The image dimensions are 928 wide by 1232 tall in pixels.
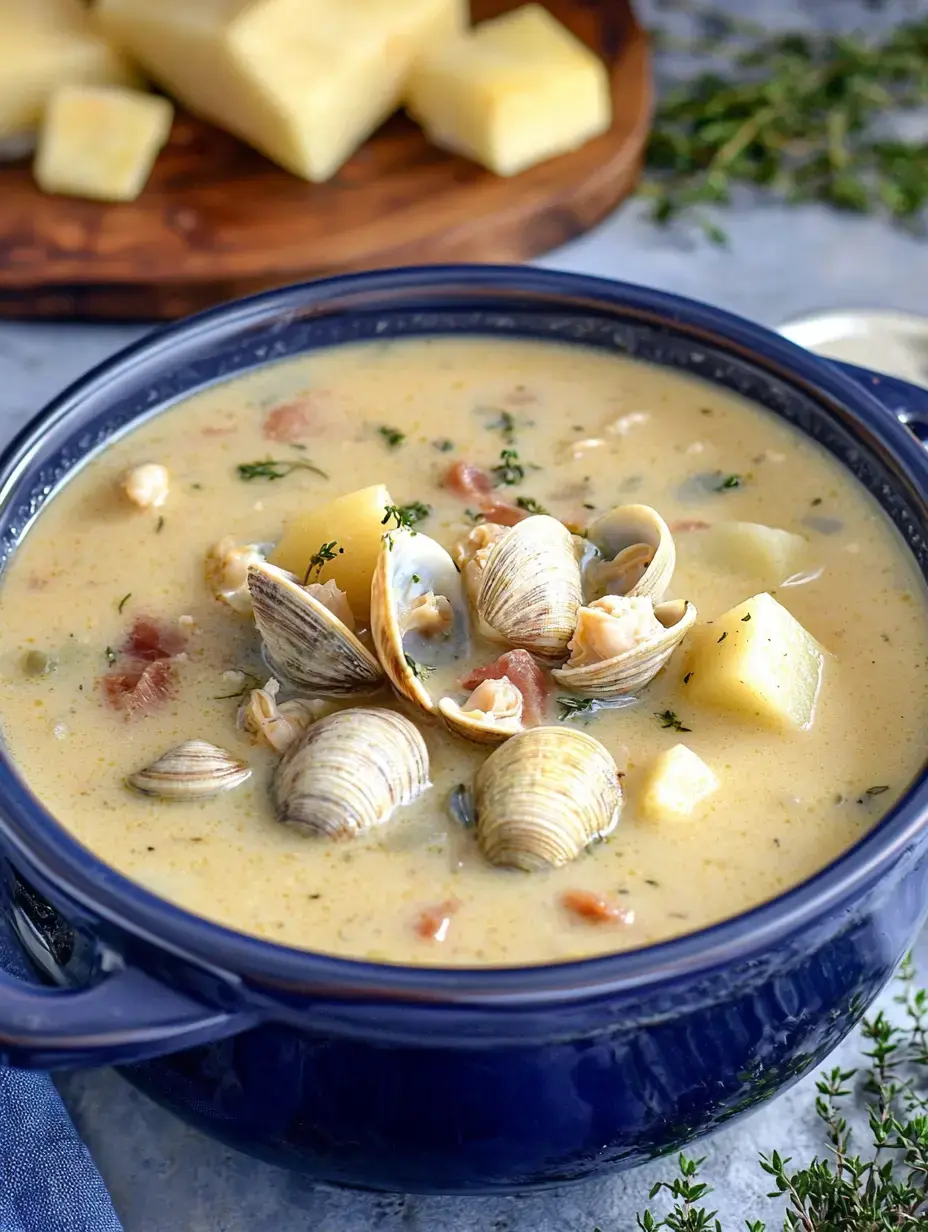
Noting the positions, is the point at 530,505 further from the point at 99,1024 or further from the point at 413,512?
the point at 99,1024

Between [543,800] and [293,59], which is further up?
[543,800]

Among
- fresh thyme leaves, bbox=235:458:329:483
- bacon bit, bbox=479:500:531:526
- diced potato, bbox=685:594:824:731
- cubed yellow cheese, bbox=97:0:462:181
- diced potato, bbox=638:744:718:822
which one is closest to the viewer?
diced potato, bbox=638:744:718:822

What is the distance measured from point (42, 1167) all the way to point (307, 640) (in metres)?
0.77

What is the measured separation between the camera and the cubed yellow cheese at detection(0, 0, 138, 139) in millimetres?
3686

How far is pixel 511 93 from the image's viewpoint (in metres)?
3.54

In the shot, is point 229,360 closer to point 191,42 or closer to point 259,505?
point 259,505

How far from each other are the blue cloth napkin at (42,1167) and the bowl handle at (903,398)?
4.62 ft

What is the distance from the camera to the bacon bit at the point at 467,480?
93.2 inches

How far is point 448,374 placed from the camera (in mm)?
2570

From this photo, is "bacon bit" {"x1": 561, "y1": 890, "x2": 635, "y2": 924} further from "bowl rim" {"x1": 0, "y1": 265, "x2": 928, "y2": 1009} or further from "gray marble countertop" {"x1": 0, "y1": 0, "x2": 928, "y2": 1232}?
"gray marble countertop" {"x1": 0, "y1": 0, "x2": 928, "y2": 1232}

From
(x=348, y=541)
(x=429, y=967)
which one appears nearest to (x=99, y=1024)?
(x=429, y=967)

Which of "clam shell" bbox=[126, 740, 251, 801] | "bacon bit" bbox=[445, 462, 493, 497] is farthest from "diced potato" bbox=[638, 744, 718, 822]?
"bacon bit" bbox=[445, 462, 493, 497]

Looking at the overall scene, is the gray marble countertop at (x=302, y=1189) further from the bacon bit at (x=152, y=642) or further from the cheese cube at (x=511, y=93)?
the cheese cube at (x=511, y=93)

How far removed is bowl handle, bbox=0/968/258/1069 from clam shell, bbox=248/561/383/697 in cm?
49
